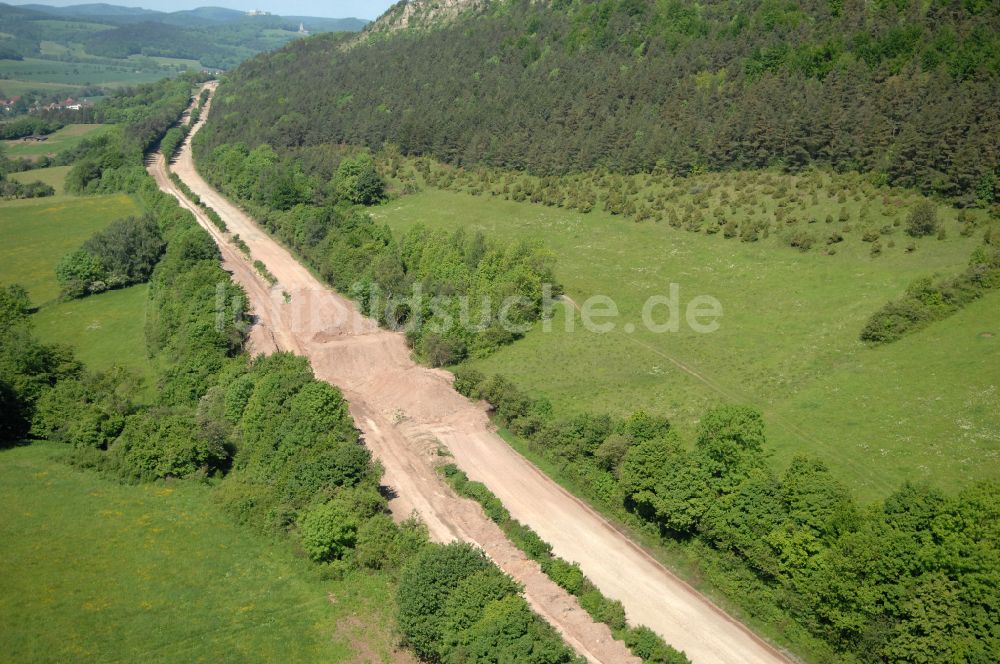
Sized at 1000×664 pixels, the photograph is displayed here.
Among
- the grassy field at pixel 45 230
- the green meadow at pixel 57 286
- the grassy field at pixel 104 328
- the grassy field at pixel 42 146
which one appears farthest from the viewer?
the grassy field at pixel 42 146

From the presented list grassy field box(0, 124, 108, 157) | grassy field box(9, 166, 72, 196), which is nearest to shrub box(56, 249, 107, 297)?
grassy field box(9, 166, 72, 196)

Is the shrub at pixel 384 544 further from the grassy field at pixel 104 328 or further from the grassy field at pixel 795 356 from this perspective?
the grassy field at pixel 104 328

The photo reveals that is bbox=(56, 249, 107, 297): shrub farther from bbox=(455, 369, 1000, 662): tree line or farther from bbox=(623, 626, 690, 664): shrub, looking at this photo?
bbox=(623, 626, 690, 664): shrub

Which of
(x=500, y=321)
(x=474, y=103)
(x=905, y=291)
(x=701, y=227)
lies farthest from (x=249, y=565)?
(x=474, y=103)

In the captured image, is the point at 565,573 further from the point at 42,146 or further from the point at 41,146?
the point at 41,146

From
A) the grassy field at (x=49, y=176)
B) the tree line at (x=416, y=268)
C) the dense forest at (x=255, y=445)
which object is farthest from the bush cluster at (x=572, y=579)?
the grassy field at (x=49, y=176)

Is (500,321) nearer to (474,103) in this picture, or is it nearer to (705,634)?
(705,634)
